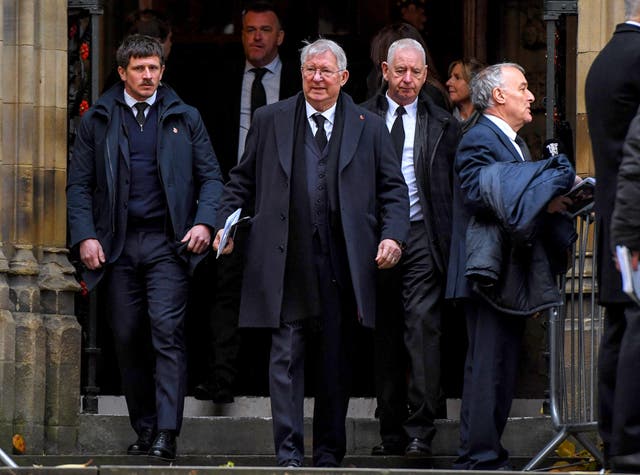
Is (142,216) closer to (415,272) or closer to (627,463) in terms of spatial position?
(415,272)

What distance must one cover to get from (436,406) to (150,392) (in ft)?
5.21

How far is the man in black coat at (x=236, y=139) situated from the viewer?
41.0ft

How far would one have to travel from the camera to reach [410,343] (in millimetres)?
11680

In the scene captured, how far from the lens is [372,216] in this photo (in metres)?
11.2

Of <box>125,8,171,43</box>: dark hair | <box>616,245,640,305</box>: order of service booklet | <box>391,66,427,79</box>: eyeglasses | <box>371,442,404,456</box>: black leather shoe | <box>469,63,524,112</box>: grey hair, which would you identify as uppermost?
<box>125,8,171,43</box>: dark hair

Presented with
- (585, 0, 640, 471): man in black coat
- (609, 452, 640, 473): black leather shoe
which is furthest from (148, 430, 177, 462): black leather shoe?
(609, 452, 640, 473): black leather shoe

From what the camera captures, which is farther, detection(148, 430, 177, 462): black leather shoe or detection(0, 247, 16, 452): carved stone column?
detection(0, 247, 16, 452): carved stone column

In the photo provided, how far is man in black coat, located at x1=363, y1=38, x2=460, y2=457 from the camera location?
11656 millimetres

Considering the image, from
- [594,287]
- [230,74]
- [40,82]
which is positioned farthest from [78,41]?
[594,287]

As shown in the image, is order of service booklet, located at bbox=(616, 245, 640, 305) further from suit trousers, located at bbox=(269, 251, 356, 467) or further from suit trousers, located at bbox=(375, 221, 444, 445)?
suit trousers, located at bbox=(375, 221, 444, 445)

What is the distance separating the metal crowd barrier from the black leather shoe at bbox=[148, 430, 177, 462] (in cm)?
190

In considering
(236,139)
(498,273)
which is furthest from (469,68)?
(498,273)

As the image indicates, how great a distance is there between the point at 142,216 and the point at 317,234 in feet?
3.95

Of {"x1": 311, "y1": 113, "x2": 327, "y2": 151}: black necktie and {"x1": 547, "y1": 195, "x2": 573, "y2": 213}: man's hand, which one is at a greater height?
{"x1": 311, "y1": 113, "x2": 327, "y2": 151}: black necktie
